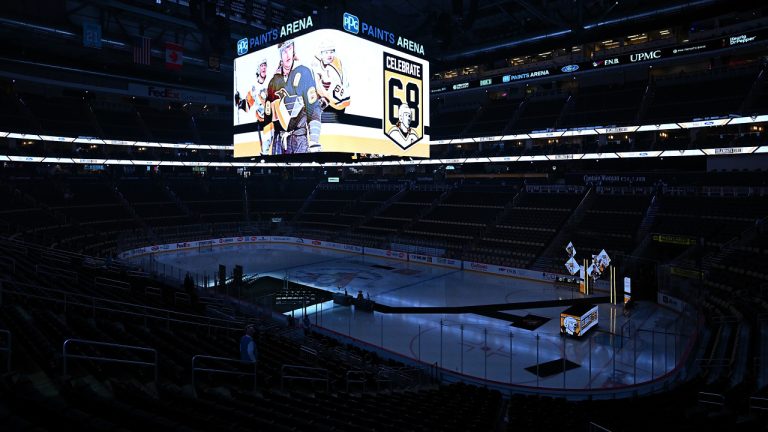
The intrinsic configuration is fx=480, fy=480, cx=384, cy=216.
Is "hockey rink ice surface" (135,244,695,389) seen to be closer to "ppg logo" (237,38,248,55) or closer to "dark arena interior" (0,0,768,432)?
"dark arena interior" (0,0,768,432)

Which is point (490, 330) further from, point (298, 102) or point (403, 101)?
point (298, 102)

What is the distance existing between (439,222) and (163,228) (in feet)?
91.3

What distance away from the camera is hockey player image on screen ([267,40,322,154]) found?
835 inches

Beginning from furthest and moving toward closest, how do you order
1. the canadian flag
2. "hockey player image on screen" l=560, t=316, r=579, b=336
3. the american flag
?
the canadian flag < the american flag < "hockey player image on screen" l=560, t=316, r=579, b=336

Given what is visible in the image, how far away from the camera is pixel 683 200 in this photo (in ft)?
119

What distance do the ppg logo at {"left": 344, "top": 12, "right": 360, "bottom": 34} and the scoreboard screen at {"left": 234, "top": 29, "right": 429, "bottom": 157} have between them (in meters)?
0.27

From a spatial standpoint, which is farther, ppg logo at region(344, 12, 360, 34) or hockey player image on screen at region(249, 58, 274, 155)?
hockey player image on screen at region(249, 58, 274, 155)

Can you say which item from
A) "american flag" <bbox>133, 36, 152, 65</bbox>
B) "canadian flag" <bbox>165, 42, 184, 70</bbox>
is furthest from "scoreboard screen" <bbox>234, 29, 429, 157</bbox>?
"canadian flag" <bbox>165, 42, 184, 70</bbox>

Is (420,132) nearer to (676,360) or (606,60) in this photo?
(676,360)

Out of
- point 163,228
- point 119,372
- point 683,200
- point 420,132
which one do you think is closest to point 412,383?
point 119,372

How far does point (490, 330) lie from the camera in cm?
2247

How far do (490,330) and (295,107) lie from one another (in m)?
13.7

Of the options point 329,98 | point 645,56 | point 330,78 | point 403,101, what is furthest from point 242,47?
point 645,56

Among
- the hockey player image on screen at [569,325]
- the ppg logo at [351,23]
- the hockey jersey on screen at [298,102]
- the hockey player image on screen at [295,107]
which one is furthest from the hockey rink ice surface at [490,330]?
the ppg logo at [351,23]
